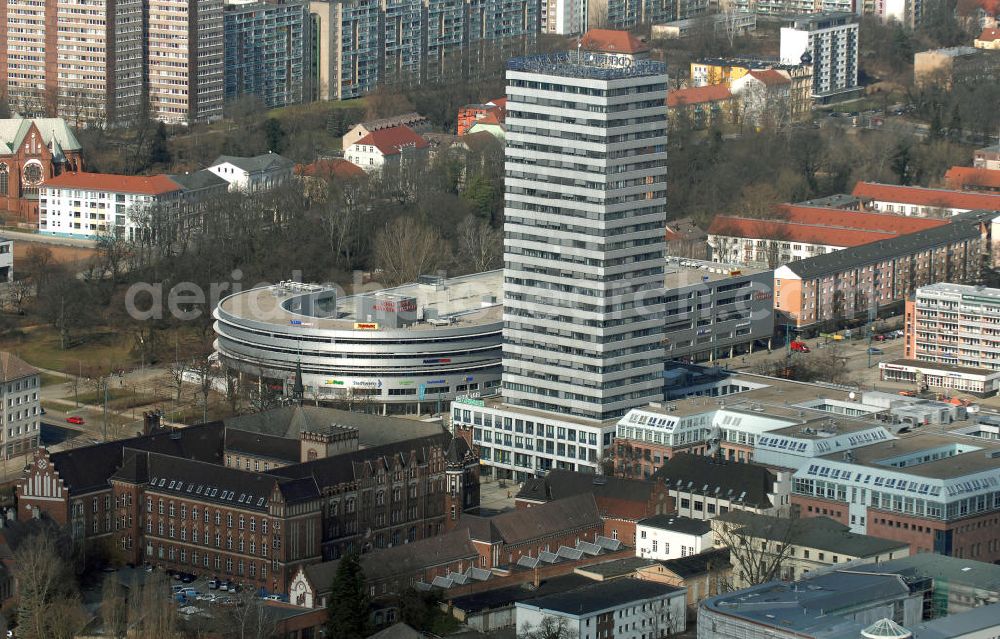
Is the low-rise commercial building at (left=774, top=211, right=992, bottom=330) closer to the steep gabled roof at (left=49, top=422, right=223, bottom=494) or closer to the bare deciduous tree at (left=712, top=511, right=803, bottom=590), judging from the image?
the steep gabled roof at (left=49, top=422, right=223, bottom=494)


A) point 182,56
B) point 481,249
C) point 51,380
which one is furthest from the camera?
point 182,56

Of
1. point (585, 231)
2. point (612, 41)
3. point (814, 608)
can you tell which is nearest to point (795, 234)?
point (585, 231)

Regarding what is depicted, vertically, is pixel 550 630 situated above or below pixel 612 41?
below

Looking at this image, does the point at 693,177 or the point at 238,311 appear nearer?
the point at 238,311

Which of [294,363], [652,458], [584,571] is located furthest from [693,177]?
[584,571]

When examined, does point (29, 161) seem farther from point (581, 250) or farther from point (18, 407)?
point (581, 250)

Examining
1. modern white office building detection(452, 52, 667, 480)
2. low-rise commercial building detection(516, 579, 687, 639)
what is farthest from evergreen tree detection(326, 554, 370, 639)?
modern white office building detection(452, 52, 667, 480)

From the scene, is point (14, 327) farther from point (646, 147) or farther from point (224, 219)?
point (646, 147)
